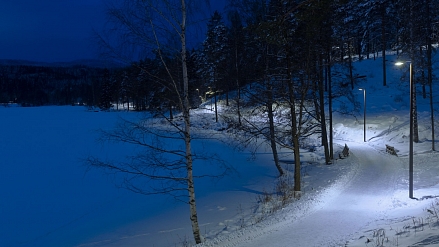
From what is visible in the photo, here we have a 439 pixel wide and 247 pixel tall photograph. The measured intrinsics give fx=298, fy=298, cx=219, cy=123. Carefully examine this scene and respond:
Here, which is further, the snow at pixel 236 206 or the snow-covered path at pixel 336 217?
the snow at pixel 236 206

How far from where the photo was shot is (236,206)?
13766mm

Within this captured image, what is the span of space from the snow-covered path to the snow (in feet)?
0.09

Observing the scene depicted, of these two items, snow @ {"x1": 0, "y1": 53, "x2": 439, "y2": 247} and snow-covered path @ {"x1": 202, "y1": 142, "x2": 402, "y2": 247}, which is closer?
snow-covered path @ {"x1": 202, "y1": 142, "x2": 402, "y2": 247}

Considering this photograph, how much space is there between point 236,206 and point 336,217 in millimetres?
5635

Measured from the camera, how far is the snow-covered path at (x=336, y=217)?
7512mm

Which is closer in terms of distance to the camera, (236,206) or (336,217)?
(336,217)

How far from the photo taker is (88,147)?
28906mm

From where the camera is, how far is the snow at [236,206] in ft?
25.9

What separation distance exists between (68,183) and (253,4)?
49.0 feet

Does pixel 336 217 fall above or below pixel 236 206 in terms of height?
above

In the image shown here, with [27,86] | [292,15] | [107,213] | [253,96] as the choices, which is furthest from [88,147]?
[27,86]

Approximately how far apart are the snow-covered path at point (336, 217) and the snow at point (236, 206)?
0.09 feet

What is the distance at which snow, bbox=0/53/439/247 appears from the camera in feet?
25.9

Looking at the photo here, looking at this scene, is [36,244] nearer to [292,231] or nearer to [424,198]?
[292,231]
